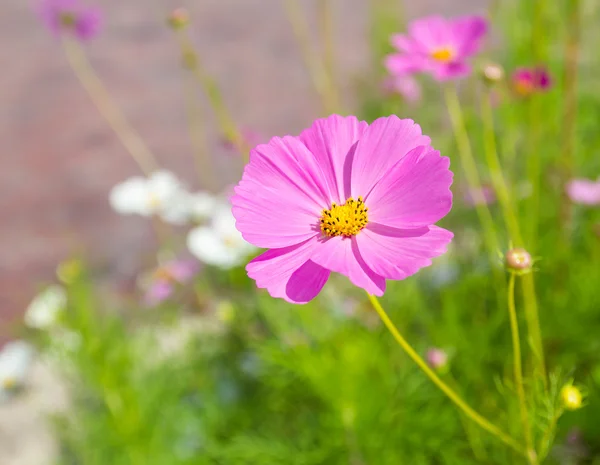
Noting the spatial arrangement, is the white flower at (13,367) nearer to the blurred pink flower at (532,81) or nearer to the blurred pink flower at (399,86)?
the blurred pink flower at (399,86)

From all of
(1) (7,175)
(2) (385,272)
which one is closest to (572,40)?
(2) (385,272)

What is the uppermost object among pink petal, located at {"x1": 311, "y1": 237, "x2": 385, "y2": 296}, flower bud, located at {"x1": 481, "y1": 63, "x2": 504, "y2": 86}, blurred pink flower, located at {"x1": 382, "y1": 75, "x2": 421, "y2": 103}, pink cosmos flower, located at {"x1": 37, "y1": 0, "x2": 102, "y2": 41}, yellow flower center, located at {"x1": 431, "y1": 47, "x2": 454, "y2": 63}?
blurred pink flower, located at {"x1": 382, "y1": 75, "x2": 421, "y2": 103}

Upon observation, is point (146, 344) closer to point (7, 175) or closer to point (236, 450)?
point (236, 450)

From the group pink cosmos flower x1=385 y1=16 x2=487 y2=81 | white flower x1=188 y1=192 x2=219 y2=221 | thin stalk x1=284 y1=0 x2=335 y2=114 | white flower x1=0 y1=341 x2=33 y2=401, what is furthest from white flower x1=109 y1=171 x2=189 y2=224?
pink cosmos flower x1=385 y1=16 x2=487 y2=81

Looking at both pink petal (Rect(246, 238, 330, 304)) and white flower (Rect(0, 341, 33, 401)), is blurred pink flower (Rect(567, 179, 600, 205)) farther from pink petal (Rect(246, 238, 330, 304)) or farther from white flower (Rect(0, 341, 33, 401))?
white flower (Rect(0, 341, 33, 401))

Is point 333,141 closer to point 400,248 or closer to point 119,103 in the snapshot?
point 400,248

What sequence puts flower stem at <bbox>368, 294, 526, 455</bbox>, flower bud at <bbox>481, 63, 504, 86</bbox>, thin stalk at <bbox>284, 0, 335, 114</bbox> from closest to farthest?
flower stem at <bbox>368, 294, 526, 455</bbox>, flower bud at <bbox>481, 63, 504, 86</bbox>, thin stalk at <bbox>284, 0, 335, 114</bbox>

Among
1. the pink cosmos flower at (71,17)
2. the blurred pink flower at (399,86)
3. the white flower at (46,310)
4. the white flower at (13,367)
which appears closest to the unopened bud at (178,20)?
the pink cosmos flower at (71,17)
